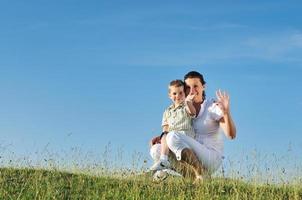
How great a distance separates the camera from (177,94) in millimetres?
11414

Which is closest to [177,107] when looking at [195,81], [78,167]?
[195,81]

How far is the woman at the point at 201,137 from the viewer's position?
1120 cm

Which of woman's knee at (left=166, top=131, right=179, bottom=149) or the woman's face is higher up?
the woman's face

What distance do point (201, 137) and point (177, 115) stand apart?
678 millimetres

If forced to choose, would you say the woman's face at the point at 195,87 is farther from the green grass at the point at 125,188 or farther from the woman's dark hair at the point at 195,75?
the green grass at the point at 125,188

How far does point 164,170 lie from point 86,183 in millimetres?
1785

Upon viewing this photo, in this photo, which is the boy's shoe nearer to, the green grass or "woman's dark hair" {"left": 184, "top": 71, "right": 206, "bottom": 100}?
the green grass

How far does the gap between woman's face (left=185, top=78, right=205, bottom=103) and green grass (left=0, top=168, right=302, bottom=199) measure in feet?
5.77

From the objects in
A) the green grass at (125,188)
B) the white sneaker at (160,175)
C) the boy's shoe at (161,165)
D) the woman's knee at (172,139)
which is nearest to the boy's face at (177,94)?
the woman's knee at (172,139)

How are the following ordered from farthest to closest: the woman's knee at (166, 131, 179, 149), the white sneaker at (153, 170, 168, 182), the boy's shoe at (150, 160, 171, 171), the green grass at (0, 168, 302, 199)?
1. the white sneaker at (153, 170, 168, 182)
2. the boy's shoe at (150, 160, 171, 171)
3. the woman's knee at (166, 131, 179, 149)
4. the green grass at (0, 168, 302, 199)

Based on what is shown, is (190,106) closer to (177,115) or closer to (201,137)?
(177,115)

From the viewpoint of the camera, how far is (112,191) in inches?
449

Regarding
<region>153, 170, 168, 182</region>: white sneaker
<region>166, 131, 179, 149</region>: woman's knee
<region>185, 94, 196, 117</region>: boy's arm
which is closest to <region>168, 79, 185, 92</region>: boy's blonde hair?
<region>185, 94, 196, 117</region>: boy's arm

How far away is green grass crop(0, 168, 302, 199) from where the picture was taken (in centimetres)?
1084
